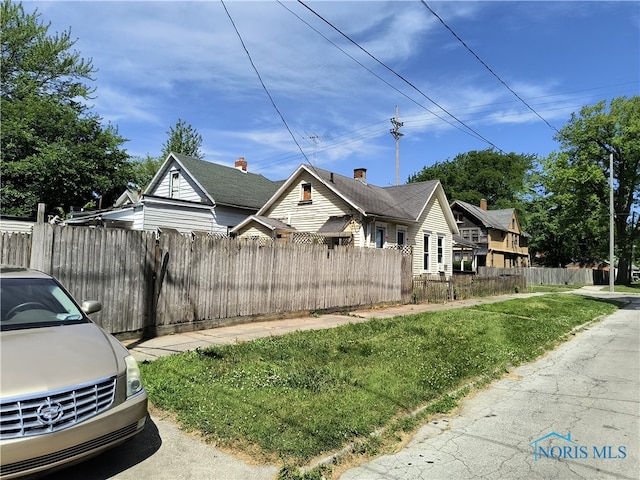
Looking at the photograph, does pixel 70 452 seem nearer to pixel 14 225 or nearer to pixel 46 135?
pixel 14 225

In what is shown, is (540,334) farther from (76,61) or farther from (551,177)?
(551,177)

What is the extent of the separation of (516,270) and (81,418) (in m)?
42.8

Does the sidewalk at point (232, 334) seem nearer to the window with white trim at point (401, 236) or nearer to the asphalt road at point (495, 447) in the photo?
the asphalt road at point (495, 447)

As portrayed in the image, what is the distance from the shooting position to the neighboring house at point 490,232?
4784cm

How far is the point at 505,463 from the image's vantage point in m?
3.97

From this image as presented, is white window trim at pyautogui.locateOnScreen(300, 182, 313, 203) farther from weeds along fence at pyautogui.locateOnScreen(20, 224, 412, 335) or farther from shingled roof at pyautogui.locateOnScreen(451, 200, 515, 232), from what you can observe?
shingled roof at pyautogui.locateOnScreen(451, 200, 515, 232)

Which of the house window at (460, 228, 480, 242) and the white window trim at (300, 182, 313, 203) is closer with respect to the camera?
the white window trim at (300, 182, 313, 203)

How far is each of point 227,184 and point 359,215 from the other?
31.7 feet

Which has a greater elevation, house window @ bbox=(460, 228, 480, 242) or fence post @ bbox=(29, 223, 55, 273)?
house window @ bbox=(460, 228, 480, 242)

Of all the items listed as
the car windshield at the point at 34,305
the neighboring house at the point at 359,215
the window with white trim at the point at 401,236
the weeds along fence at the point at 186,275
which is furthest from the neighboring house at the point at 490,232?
the car windshield at the point at 34,305

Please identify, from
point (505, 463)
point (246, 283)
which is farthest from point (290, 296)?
point (505, 463)

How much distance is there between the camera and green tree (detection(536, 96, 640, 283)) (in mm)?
39969

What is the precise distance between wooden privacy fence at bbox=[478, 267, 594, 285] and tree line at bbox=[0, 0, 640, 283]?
3758 mm

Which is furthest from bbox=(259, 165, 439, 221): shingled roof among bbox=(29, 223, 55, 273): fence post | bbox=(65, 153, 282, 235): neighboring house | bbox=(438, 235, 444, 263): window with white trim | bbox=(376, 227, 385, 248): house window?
bbox=(29, 223, 55, 273): fence post
